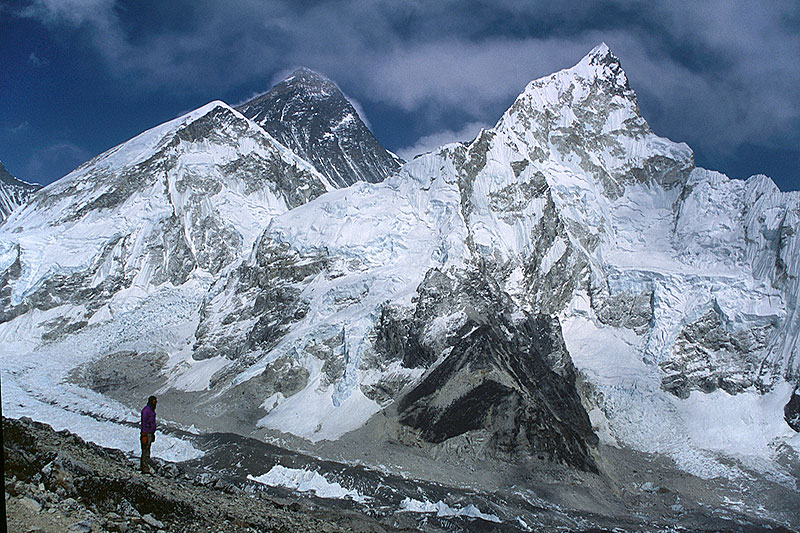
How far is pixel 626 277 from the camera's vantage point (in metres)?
112

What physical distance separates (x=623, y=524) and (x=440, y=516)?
18.9m

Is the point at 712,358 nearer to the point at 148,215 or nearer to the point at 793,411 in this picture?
the point at 793,411

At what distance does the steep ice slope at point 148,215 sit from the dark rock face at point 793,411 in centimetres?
9582

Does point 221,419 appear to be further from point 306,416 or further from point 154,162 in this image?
point 154,162

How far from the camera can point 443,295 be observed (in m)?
88.8

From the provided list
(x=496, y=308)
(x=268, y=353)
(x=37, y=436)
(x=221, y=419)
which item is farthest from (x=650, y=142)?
(x=37, y=436)

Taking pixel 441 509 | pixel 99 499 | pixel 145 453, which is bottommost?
pixel 441 509

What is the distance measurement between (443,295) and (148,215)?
7222 cm

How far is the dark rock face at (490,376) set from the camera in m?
69.4

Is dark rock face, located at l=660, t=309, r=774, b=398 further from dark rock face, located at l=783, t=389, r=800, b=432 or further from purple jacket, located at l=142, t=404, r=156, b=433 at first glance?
purple jacket, located at l=142, t=404, r=156, b=433

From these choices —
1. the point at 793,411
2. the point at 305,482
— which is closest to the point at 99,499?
the point at 305,482

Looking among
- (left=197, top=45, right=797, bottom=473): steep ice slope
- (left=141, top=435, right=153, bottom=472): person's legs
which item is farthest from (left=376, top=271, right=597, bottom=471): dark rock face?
(left=141, top=435, right=153, bottom=472): person's legs

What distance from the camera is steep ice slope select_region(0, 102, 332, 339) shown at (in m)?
120

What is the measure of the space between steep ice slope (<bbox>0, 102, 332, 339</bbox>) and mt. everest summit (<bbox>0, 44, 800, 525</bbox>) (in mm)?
466
